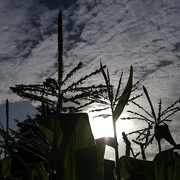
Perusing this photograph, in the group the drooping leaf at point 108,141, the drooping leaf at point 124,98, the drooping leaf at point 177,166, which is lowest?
the drooping leaf at point 177,166

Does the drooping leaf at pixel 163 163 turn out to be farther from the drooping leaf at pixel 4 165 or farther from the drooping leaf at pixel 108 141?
the drooping leaf at pixel 4 165

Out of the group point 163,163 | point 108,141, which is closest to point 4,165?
point 108,141

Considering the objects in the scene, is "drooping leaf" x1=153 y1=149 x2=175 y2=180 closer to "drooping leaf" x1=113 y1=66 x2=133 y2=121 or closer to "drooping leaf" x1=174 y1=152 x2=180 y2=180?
"drooping leaf" x1=174 y1=152 x2=180 y2=180

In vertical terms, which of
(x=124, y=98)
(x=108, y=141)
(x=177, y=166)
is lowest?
(x=177, y=166)

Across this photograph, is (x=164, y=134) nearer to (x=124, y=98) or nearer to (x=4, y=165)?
(x=124, y=98)

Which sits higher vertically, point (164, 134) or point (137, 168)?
point (164, 134)

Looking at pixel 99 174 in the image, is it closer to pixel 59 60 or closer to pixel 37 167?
pixel 37 167

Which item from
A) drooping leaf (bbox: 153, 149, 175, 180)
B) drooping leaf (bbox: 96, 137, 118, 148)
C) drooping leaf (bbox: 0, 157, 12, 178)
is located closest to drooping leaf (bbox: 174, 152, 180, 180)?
drooping leaf (bbox: 153, 149, 175, 180)

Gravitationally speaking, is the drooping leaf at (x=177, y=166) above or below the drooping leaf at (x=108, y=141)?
below

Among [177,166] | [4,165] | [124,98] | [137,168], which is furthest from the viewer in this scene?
[4,165]

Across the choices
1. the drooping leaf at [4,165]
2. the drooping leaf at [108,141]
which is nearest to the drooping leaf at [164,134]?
the drooping leaf at [108,141]

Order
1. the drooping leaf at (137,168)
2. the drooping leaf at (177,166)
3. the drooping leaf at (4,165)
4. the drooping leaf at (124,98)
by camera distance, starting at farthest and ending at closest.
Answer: the drooping leaf at (4,165) → the drooping leaf at (177,166) → the drooping leaf at (137,168) → the drooping leaf at (124,98)

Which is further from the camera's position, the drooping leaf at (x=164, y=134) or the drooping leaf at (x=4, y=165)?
the drooping leaf at (x=4, y=165)

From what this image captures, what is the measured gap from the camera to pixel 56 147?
0.99m
